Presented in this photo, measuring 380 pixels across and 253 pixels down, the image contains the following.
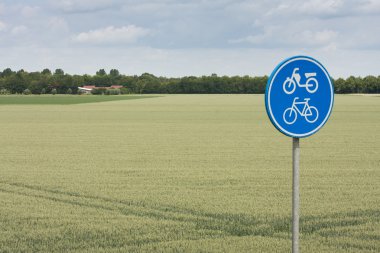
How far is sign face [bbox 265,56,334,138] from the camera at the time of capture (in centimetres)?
470

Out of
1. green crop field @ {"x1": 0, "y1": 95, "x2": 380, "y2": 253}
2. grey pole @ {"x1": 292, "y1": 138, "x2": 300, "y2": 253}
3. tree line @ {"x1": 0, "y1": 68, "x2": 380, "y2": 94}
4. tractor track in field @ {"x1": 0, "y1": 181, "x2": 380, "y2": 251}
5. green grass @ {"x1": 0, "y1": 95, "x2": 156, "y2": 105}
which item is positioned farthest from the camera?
tree line @ {"x1": 0, "y1": 68, "x2": 380, "y2": 94}

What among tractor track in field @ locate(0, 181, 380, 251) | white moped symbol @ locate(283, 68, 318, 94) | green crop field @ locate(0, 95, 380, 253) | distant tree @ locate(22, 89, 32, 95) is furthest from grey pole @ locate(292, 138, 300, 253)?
distant tree @ locate(22, 89, 32, 95)

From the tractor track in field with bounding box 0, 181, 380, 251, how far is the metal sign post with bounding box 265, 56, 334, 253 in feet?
8.72

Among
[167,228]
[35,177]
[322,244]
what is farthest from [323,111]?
[35,177]

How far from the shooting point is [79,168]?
46.9 ft

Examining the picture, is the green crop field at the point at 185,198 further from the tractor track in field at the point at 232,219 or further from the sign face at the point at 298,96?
the sign face at the point at 298,96

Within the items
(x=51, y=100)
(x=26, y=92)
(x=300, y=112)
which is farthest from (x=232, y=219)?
(x=26, y=92)

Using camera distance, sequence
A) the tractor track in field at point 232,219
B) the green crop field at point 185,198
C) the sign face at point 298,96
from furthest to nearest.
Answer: the tractor track in field at point 232,219, the green crop field at point 185,198, the sign face at point 298,96

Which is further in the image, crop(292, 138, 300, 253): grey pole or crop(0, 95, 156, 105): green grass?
crop(0, 95, 156, 105): green grass

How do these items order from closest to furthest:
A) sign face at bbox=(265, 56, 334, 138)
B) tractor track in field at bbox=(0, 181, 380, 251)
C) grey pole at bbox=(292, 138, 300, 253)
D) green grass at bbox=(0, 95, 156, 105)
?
sign face at bbox=(265, 56, 334, 138) < grey pole at bbox=(292, 138, 300, 253) < tractor track in field at bbox=(0, 181, 380, 251) < green grass at bbox=(0, 95, 156, 105)

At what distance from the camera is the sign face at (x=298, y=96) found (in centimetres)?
470

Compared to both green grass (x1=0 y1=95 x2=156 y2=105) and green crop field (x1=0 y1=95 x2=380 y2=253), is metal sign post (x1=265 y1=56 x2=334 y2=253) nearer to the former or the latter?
green crop field (x1=0 y1=95 x2=380 y2=253)

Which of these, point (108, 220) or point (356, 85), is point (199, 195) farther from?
point (356, 85)

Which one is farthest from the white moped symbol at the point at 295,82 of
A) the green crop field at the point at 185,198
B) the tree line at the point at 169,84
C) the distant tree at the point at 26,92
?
the distant tree at the point at 26,92
